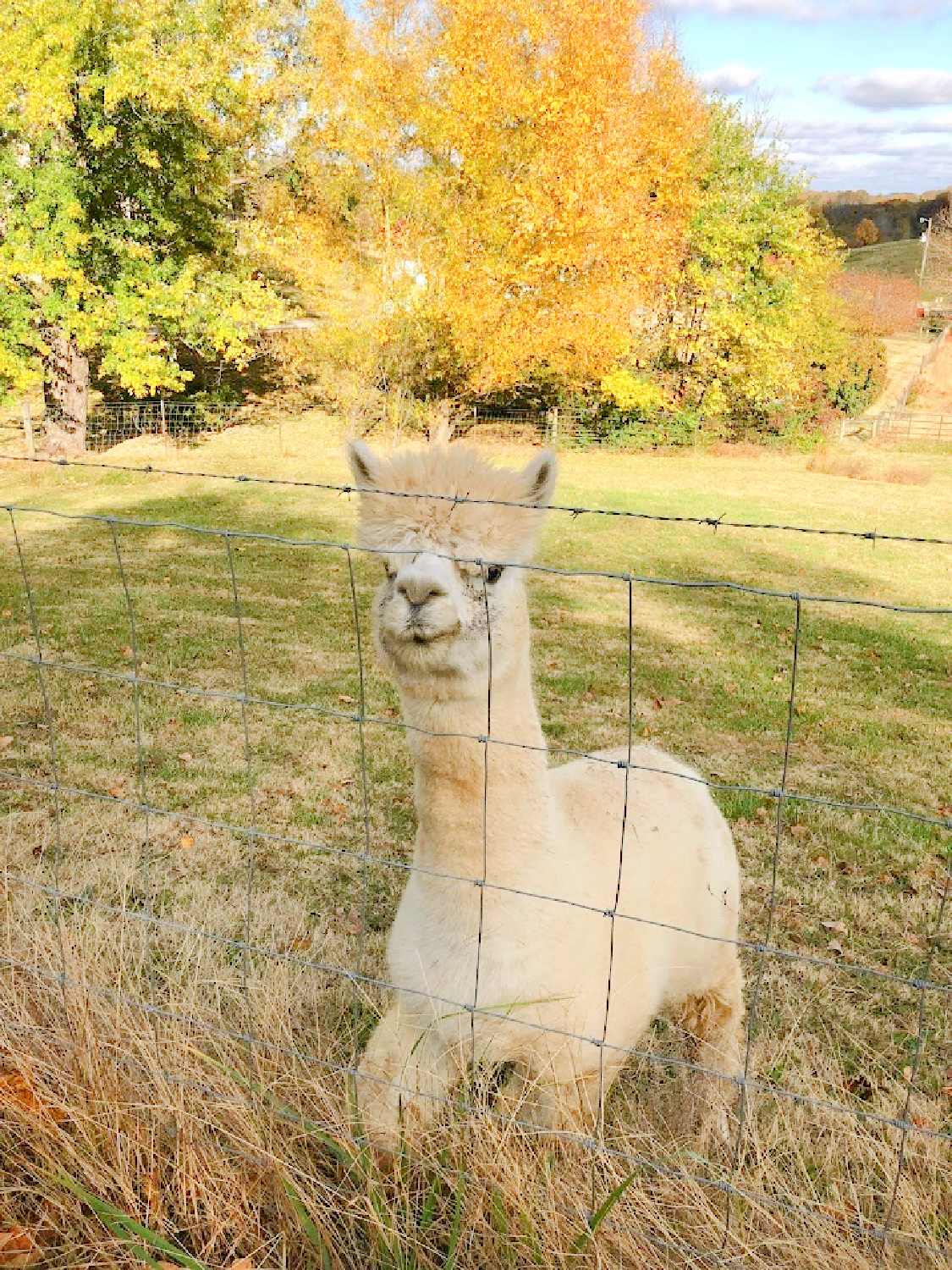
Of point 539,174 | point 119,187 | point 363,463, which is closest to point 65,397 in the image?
point 119,187

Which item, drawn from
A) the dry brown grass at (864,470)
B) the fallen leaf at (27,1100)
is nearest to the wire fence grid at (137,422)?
the dry brown grass at (864,470)

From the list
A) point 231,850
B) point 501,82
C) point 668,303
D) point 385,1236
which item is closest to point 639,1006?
point 385,1236

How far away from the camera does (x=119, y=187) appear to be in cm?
1716

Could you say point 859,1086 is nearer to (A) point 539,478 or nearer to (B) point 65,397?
(A) point 539,478

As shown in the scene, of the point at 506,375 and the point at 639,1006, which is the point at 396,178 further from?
the point at 639,1006

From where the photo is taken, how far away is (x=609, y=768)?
11.4 feet

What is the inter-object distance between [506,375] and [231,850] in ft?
59.1

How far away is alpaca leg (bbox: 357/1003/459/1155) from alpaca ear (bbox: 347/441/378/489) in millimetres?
1408

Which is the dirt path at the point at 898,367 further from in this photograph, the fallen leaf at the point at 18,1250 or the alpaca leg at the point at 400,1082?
the fallen leaf at the point at 18,1250

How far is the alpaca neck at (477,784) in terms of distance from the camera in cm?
241

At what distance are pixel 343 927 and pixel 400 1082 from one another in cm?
167

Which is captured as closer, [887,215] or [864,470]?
[864,470]

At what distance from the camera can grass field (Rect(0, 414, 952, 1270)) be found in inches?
92.0

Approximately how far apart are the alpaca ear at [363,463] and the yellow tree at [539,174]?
17.7m
